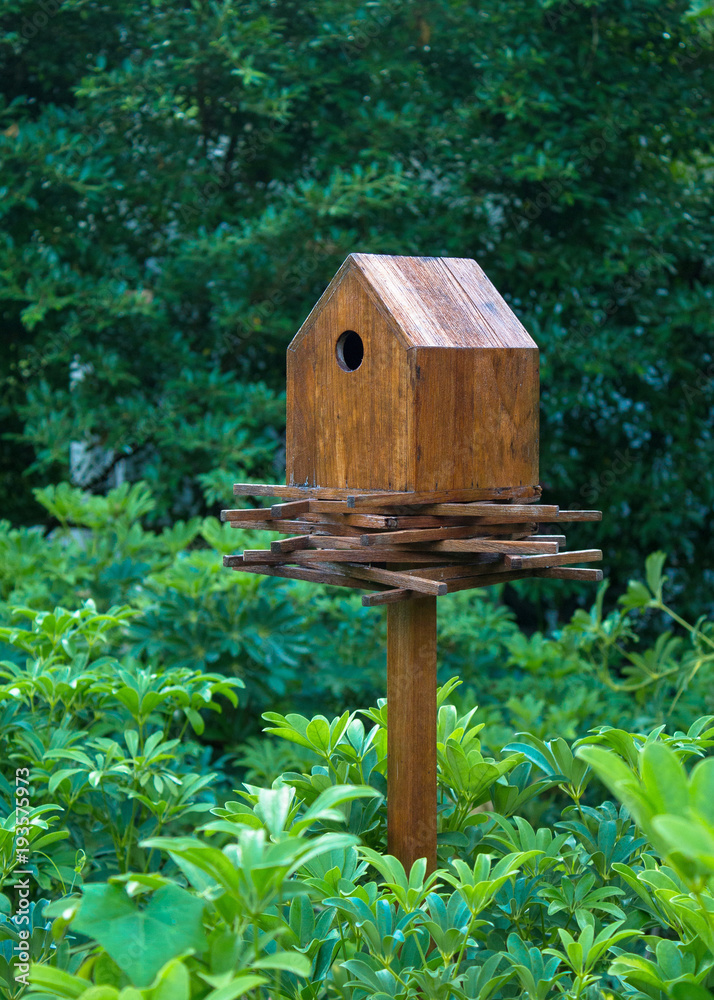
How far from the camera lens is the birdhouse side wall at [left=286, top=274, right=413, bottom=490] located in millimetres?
1271

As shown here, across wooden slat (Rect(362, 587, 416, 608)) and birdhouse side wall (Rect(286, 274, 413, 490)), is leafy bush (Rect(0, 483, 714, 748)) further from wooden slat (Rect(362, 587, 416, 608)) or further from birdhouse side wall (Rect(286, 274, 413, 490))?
wooden slat (Rect(362, 587, 416, 608))

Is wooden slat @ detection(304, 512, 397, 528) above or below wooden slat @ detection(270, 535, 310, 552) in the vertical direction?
above

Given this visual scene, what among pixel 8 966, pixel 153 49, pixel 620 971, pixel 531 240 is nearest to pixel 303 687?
pixel 8 966

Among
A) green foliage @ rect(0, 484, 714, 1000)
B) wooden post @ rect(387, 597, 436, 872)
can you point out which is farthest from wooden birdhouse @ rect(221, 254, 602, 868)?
green foliage @ rect(0, 484, 714, 1000)

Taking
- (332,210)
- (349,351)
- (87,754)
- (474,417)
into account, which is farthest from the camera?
(332,210)

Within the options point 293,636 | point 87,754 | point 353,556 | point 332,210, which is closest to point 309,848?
point 353,556

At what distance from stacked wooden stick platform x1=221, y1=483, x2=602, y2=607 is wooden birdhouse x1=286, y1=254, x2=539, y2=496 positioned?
38mm

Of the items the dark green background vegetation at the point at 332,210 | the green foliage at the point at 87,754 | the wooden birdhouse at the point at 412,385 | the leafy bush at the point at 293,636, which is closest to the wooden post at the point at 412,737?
the wooden birdhouse at the point at 412,385

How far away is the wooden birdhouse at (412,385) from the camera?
4.13 ft

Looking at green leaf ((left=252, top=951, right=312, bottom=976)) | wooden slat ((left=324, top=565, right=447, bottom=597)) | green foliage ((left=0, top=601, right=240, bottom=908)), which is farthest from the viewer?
green foliage ((left=0, top=601, right=240, bottom=908))

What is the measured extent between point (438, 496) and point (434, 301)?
322 mm

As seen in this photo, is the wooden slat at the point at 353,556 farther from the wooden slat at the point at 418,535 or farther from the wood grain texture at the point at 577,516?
the wood grain texture at the point at 577,516

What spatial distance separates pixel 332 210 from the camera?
13.3 feet

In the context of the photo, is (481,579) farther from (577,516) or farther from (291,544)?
(291,544)
